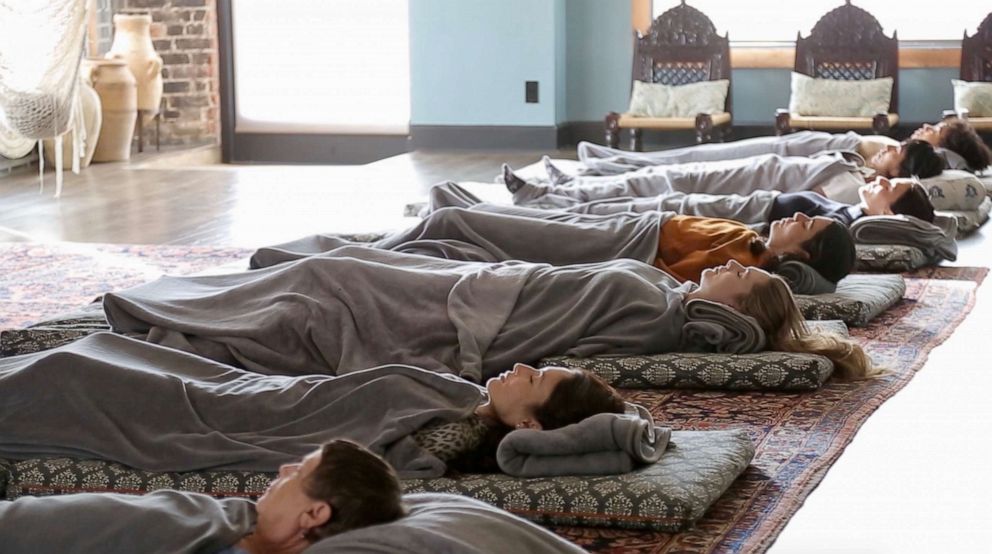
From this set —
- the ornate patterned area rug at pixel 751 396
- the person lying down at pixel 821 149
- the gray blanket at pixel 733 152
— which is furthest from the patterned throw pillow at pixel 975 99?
the ornate patterned area rug at pixel 751 396

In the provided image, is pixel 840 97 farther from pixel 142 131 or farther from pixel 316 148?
pixel 142 131

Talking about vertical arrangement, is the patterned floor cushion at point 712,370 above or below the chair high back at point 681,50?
below

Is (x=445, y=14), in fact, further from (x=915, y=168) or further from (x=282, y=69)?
(x=915, y=168)

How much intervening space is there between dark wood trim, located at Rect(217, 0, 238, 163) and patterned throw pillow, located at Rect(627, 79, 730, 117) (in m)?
3.20

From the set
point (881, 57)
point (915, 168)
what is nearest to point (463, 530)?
point (915, 168)

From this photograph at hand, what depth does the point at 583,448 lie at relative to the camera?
9.62ft

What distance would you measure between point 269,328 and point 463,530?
5.67ft

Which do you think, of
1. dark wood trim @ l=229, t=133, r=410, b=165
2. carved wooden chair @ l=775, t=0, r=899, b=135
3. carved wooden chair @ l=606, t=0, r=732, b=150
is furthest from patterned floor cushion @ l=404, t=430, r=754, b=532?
dark wood trim @ l=229, t=133, r=410, b=165

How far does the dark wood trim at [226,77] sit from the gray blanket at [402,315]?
23.3 feet

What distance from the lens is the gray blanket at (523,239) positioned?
472 cm

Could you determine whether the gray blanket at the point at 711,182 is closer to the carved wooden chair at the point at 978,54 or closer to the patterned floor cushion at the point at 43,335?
the patterned floor cushion at the point at 43,335

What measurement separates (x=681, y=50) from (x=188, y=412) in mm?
7021

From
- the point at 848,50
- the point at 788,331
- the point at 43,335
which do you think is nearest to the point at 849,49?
the point at 848,50

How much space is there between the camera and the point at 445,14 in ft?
32.7
